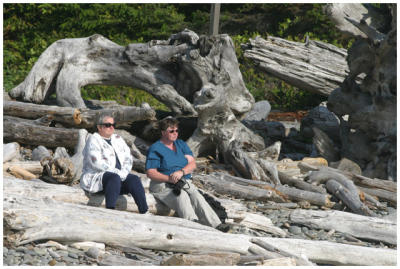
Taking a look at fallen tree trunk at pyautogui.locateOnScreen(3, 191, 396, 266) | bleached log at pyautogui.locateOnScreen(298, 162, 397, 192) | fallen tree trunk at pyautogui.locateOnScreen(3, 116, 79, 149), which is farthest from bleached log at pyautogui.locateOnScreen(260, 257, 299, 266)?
fallen tree trunk at pyautogui.locateOnScreen(3, 116, 79, 149)

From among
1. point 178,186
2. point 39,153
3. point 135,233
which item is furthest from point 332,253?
point 39,153

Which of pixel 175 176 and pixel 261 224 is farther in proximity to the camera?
pixel 261 224

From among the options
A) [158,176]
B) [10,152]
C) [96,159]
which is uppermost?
[96,159]

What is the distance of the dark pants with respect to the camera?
652 cm

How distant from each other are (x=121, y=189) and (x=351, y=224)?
10.6ft

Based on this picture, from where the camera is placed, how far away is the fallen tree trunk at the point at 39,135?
10.3m

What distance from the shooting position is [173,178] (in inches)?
272

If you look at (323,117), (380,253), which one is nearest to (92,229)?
(380,253)

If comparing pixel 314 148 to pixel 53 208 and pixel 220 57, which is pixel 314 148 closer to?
pixel 220 57

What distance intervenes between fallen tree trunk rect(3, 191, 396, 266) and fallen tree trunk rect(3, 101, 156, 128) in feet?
15.0

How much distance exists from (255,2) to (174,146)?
43.1 ft

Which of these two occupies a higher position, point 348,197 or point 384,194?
point 348,197

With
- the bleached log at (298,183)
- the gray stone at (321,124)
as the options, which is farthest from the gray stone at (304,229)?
the gray stone at (321,124)

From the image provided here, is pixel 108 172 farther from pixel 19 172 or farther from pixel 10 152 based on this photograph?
pixel 10 152
